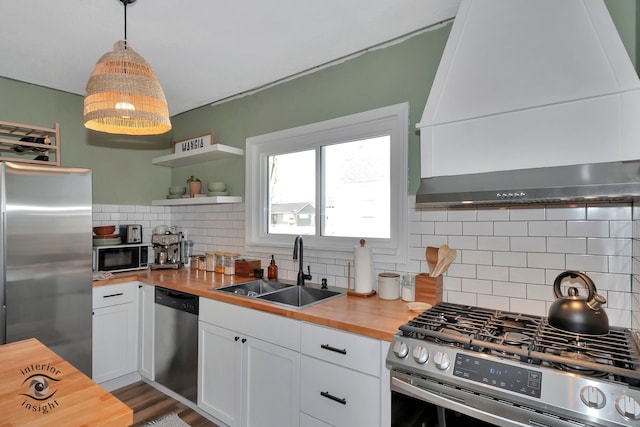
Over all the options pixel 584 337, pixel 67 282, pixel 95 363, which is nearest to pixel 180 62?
pixel 67 282

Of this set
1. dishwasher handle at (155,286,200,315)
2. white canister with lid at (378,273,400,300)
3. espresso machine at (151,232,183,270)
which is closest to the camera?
white canister with lid at (378,273,400,300)

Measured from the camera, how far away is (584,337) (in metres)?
1.36

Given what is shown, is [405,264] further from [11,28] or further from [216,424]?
[11,28]

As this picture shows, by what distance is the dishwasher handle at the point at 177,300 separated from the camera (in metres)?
2.43

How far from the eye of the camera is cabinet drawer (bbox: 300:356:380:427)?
156cm

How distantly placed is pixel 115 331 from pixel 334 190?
2.08 metres

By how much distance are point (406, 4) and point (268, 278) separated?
6.68 feet

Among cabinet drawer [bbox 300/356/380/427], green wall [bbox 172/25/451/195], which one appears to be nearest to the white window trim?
green wall [bbox 172/25/451/195]

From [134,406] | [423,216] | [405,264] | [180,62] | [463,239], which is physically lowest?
[134,406]

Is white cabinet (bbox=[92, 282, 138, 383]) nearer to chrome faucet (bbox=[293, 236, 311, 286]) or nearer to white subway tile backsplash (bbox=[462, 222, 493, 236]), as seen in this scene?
chrome faucet (bbox=[293, 236, 311, 286])

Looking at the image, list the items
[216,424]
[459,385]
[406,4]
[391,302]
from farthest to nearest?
1. [216,424]
2. [391,302]
3. [406,4]
4. [459,385]

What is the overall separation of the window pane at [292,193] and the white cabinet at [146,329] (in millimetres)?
1112

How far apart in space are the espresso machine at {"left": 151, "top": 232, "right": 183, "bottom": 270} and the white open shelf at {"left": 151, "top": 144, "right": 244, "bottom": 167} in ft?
2.40

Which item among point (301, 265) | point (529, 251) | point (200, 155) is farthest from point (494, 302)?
point (200, 155)
